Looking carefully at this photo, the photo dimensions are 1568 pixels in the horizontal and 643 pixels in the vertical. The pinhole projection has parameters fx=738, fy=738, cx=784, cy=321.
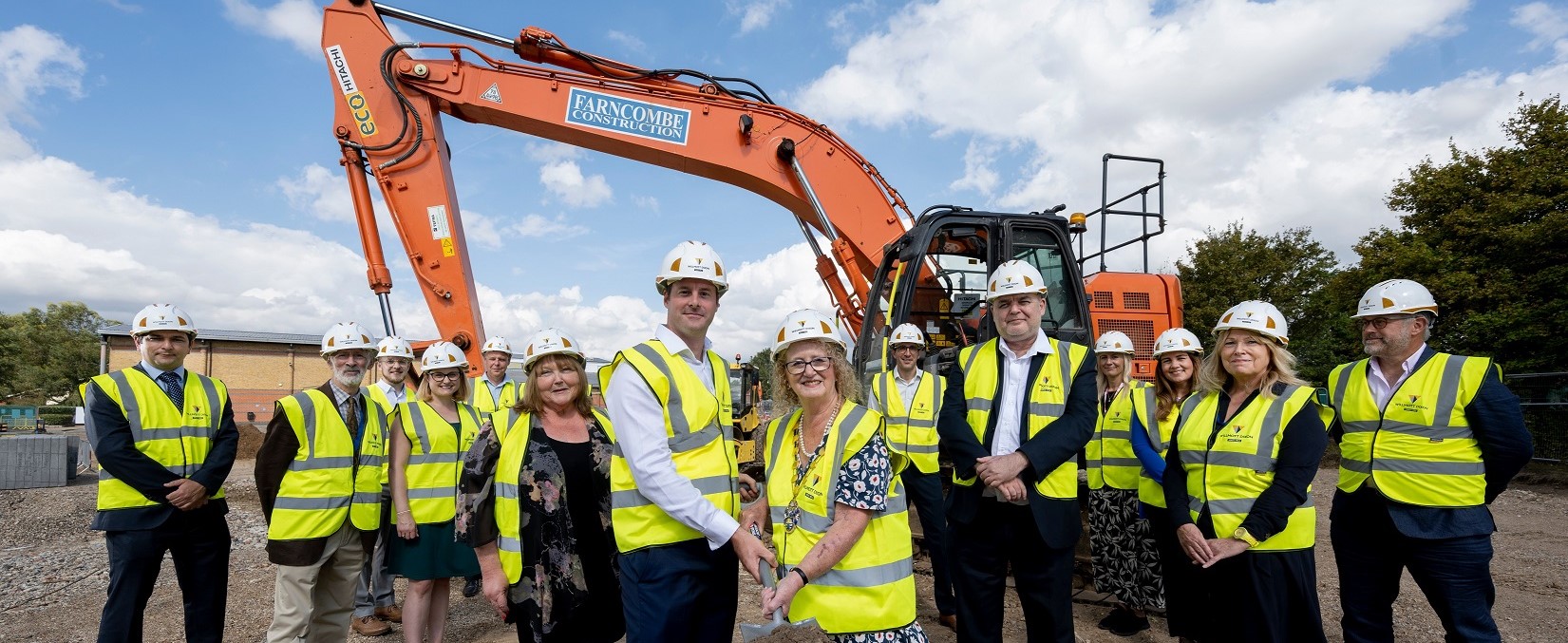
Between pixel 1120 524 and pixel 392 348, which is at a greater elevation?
pixel 392 348

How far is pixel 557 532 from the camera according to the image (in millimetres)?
3031

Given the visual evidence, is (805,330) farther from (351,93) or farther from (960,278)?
(351,93)

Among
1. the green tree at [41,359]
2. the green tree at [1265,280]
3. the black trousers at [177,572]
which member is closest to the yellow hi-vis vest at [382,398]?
the black trousers at [177,572]

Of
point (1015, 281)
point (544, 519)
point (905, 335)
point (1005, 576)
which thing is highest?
point (1015, 281)

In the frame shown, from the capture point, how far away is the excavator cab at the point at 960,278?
554 cm

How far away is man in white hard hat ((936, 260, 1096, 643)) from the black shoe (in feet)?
6.59

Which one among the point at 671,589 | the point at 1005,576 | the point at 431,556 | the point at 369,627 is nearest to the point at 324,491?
the point at 431,556

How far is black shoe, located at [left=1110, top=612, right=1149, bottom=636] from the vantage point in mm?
4777

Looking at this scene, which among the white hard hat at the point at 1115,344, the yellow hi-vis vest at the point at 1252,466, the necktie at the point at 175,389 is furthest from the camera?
the white hard hat at the point at 1115,344

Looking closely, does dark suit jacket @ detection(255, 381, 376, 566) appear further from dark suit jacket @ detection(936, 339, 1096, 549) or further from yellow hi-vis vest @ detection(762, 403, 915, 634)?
dark suit jacket @ detection(936, 339, 1096, 549)

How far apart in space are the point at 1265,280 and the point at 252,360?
39.3m

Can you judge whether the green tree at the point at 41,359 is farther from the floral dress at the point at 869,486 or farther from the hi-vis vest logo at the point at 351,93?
the floral dress at the point at 869,486

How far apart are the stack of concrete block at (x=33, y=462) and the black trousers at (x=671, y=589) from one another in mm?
15748

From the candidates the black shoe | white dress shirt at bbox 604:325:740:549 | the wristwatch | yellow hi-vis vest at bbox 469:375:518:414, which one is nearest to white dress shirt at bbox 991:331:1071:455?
the wristwatch
